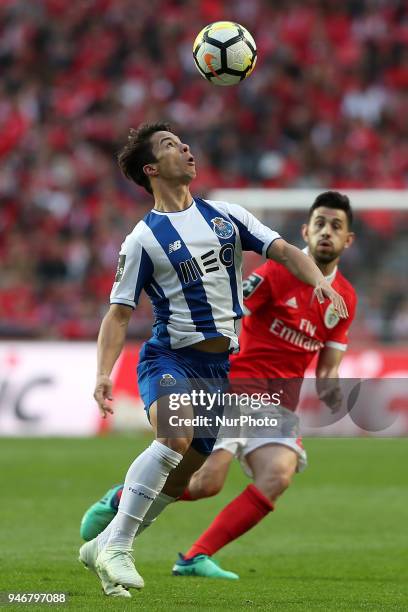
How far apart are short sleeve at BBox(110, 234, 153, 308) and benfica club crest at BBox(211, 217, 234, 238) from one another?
1.24 ft

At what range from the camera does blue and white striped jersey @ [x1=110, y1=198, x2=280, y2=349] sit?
19.4 ft

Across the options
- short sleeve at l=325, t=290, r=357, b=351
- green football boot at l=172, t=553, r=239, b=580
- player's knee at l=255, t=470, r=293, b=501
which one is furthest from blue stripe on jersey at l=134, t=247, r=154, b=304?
green football boot at l=172, t=553, r=239, b=580

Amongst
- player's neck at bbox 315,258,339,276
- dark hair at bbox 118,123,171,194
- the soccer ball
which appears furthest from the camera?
player's neck at bbox 315,258,339,276

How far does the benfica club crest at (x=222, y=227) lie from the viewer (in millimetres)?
6055

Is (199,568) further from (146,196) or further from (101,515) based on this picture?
(146,196)

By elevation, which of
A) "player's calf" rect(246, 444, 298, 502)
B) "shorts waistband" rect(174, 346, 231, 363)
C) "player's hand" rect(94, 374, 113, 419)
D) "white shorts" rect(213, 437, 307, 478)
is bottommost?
"player's calf" rect(246, 444, 298, 502)

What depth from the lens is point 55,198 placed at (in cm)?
1964

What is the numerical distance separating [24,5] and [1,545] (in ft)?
52.8

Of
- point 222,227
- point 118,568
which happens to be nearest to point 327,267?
point 222,227

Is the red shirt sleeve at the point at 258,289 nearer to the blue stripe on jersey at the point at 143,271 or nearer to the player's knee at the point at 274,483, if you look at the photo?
the player's knee at the point at 274,483

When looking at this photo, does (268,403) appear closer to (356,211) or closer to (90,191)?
(356,211)

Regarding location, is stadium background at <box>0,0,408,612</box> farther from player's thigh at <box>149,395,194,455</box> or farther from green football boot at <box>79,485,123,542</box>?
player's thigh at <box>149,395,194,455</box>

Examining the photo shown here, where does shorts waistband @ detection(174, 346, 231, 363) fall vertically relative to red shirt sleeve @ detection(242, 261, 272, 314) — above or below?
below

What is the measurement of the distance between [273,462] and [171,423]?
4.36 feet
